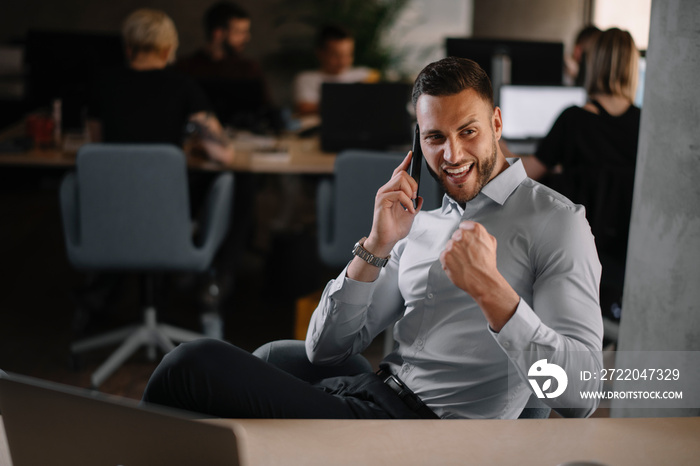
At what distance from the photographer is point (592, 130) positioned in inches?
105

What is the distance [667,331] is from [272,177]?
4751 mm

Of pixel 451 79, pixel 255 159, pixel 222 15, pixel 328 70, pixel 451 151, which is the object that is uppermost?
pixel 222 15

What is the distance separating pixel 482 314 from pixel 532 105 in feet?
8.90

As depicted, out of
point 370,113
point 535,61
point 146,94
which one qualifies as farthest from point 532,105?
point 146,94

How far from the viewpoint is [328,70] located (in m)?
4.81

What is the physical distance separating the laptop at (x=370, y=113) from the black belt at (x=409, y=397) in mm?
2178

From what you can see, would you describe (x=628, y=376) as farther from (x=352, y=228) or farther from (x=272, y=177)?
(x=272, y=177)

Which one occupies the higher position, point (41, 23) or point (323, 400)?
point (41, 23)

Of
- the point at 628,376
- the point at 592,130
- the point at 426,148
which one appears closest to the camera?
the point at 426,148

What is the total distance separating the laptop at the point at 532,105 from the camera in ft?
12.6

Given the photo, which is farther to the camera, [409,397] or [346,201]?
[346,201]

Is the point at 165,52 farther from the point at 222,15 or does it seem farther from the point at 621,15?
the point at 621,15

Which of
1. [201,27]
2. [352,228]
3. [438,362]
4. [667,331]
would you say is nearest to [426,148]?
[438,362]

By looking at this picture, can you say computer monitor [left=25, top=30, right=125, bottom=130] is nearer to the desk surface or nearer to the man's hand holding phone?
the desk surface
